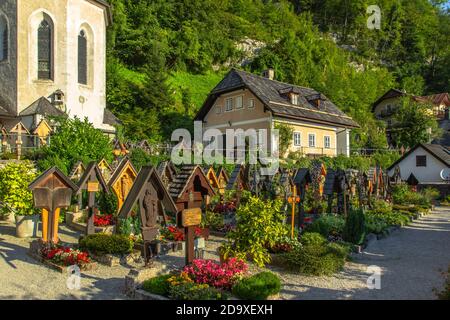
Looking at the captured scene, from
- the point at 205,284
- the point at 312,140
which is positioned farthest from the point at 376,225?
the point at 312,140

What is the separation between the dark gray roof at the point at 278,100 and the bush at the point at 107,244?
20.7 meters

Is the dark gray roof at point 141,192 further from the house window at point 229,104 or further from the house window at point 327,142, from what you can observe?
the house window at point 327,142

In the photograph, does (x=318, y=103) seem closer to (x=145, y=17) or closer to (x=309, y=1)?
(x=145, y=17)

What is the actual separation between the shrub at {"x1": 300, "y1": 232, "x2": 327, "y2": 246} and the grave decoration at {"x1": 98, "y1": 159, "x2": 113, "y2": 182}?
29.8 feet

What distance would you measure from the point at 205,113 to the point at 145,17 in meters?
15.7

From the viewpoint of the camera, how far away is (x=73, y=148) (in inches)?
715

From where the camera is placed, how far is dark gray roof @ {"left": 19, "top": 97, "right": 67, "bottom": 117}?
25.4 m

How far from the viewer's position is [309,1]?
80.2 m

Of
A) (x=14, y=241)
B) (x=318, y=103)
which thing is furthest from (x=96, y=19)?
(x=14, y=241)

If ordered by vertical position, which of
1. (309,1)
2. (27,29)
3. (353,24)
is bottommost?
(27,29)

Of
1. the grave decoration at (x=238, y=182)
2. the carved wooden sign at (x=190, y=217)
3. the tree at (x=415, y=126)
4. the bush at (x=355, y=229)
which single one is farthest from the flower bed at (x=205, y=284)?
the tree at (x=415, y=126)

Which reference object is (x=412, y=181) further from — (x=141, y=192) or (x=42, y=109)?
(x=42, y=109)

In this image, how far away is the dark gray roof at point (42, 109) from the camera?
2536cm

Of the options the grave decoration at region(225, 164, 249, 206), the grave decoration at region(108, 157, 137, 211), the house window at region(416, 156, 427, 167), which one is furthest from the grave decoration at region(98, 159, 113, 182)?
the house window at region(416, 156, 427, 167)
